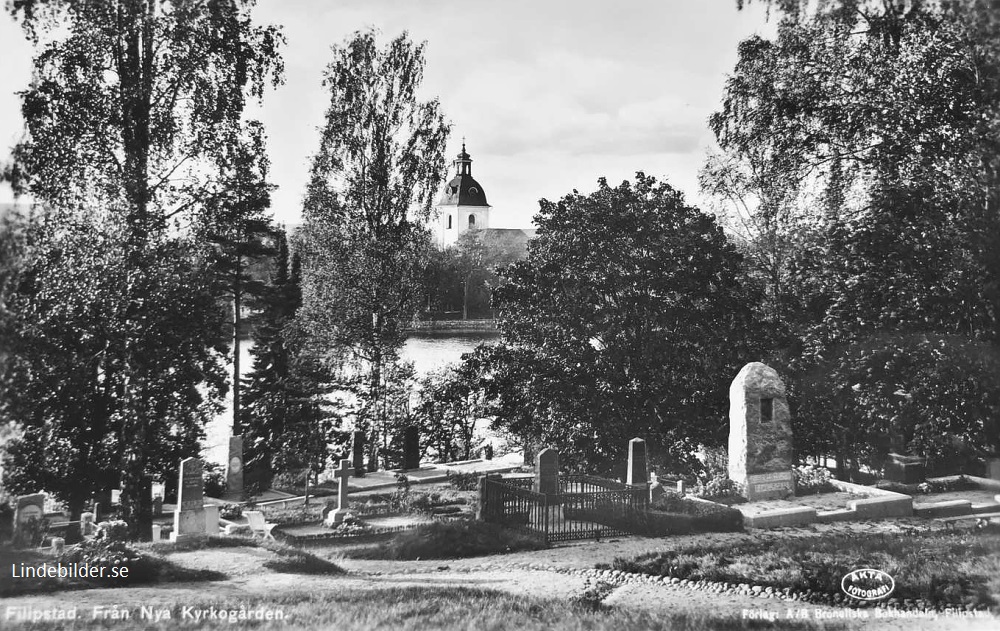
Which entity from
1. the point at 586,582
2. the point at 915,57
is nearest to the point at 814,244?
the point at 915,57

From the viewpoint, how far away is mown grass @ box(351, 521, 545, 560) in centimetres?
715

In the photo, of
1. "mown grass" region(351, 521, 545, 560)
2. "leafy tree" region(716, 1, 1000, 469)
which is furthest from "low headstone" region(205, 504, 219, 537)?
"leafy tree" region(716, 1, 1000, 469)

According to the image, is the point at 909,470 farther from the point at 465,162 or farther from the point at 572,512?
the point at 465,162

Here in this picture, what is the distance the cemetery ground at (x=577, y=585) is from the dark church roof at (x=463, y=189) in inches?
215

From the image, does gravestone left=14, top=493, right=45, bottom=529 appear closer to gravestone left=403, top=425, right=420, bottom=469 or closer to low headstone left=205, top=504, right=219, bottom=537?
low headstone left=205, top=504, right=219, bottom=537

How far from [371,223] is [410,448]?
4.52 metres

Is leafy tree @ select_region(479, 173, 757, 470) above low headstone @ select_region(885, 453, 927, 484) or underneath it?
above

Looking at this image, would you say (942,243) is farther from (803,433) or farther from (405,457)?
(405,457)

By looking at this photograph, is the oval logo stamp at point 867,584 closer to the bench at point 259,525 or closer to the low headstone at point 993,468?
the low headstone at point 993,468

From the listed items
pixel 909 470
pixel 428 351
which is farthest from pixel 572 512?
pixel 428 351

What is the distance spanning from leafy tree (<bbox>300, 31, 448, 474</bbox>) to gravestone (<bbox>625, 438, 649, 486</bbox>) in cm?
576

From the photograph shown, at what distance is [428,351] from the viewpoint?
16766 millimetres

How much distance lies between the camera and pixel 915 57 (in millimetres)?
8133

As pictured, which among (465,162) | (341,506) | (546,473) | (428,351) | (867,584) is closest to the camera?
(867,584)
